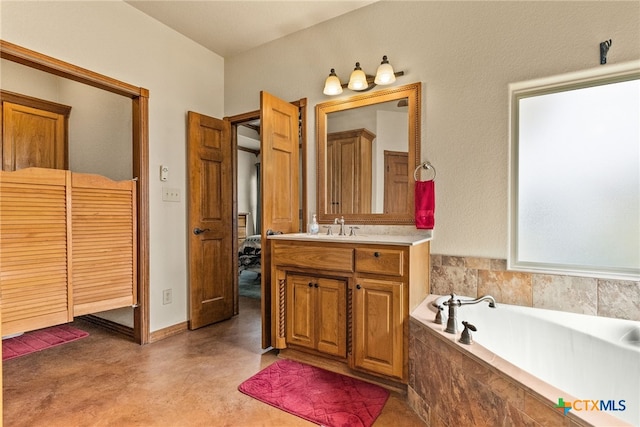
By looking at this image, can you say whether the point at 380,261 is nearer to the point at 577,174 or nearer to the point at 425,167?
the point at 425,167

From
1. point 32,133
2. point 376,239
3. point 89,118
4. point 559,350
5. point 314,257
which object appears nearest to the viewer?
point 559,350

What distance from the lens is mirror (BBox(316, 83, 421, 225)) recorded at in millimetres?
2340

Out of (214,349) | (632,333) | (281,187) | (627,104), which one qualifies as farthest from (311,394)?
(627,104)

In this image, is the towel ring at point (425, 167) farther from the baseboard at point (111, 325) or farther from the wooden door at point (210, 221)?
the baseboard at point (111, 325)

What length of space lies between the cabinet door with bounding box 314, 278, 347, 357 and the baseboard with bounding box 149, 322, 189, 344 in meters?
1.47

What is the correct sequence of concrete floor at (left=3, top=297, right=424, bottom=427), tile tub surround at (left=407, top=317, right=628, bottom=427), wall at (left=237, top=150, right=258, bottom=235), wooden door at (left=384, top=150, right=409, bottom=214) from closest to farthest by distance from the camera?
1. tile tub surround at (left=407, top=317, right=628, bottom=427)
2. concrete floor at (left=3, top=297, right=424, bottom=427)
3. wooden door at (left=384, top=150, right=409, bottom=214)
4. wall at (left=237, top=150, right=258, bottom=235)

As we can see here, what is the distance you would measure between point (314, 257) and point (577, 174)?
5.60 ft

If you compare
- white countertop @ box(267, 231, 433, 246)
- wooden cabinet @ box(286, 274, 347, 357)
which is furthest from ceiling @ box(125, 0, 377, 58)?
wooden cabinet @ box(286, 274, 347, 357)

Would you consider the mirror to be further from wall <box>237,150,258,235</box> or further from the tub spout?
wall <box>237,150,258,235</box>

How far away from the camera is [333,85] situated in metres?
2.53

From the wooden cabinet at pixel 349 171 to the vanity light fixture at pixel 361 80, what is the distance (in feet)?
1.10

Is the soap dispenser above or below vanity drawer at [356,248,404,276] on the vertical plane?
above

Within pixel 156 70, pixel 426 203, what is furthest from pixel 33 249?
pixel 426 203

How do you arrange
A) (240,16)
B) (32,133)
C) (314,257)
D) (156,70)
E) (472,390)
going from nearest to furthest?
(472,390) < (314,257) < (240,16) < (156,70) < (32,133)
